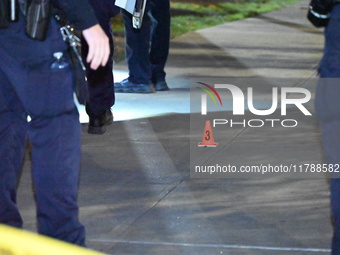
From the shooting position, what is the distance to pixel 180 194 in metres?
5.65

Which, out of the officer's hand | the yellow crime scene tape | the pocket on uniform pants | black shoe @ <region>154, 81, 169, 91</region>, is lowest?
black shoe @ <region>154, 81, 169, 91</region>

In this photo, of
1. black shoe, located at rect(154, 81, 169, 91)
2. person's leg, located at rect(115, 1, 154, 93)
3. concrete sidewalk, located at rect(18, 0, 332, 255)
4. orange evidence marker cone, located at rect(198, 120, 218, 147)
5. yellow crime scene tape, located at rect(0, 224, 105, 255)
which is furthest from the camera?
black shoe, located at rect(154, 81, 169, 91)

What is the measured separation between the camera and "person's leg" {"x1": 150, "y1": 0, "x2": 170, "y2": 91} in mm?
8812

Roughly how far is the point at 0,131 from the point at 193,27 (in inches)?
415

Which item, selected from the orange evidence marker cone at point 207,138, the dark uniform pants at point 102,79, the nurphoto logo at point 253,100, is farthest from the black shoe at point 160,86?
the orange evidence marker cone at point 207,138

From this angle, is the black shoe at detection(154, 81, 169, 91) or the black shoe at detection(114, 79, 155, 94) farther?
the black shoe at detection(154, 81, 169, 91)

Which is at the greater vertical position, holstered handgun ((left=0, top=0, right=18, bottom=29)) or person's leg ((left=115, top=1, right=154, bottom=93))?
holstered handgun ((left=0, top=0, right=18, bottom=29))

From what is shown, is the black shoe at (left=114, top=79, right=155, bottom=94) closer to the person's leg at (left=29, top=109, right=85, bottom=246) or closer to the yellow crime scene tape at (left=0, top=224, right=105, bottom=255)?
the person's leg at (left=29, top=109, right=85, bottom=246)

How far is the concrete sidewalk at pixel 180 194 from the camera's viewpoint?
15.7ft

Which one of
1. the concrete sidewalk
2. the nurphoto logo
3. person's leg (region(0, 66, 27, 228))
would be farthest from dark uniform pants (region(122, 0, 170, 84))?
person's leg (region(0, 66, 27, 228))

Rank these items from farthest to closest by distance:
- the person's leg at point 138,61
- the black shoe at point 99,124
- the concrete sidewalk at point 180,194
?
the person's leg at point 138,61 < the black shoe at point 99,124 < the concrete sidewalk at point 180,194

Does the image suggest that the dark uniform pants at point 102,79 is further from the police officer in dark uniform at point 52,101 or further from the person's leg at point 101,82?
the police officer in dark uniform at point 52,101

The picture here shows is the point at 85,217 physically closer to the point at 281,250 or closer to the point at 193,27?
the point at 281,250

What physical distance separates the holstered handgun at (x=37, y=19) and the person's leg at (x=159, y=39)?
4923 mm
